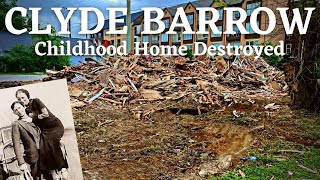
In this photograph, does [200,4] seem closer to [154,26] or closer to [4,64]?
[154,26]

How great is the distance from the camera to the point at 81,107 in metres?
6.75

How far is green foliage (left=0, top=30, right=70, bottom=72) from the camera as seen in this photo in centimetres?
332

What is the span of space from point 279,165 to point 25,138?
2634 mm

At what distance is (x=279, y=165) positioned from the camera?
357cm

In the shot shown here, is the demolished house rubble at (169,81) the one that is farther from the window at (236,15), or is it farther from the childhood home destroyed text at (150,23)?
the window at (236,15)

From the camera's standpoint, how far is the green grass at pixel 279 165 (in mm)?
3301

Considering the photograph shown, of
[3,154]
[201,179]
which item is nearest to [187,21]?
[201,179]

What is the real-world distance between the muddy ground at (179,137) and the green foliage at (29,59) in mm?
1243

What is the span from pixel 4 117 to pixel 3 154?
0.78 ft

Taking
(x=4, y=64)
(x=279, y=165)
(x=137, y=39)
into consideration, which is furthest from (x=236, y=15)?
(x=4, y=64)

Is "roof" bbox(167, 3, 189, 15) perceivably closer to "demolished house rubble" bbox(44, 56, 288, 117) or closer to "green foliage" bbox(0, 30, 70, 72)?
A: "green foliage" bbox(0, 30, 70, 72)

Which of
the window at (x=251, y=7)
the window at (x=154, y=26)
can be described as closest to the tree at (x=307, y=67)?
the window at (x=251, y=7)

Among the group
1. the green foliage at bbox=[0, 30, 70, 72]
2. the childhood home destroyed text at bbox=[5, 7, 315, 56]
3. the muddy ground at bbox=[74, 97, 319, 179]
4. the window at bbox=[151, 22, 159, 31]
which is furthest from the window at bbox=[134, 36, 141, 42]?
the muddy ground at bbox=[74, 97, 319, 179]

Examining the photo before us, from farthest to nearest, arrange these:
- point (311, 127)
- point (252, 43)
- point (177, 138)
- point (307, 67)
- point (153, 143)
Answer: point (307, 67), point (311, 127), point (177, 138), point (153, 143), point (252, 43)
